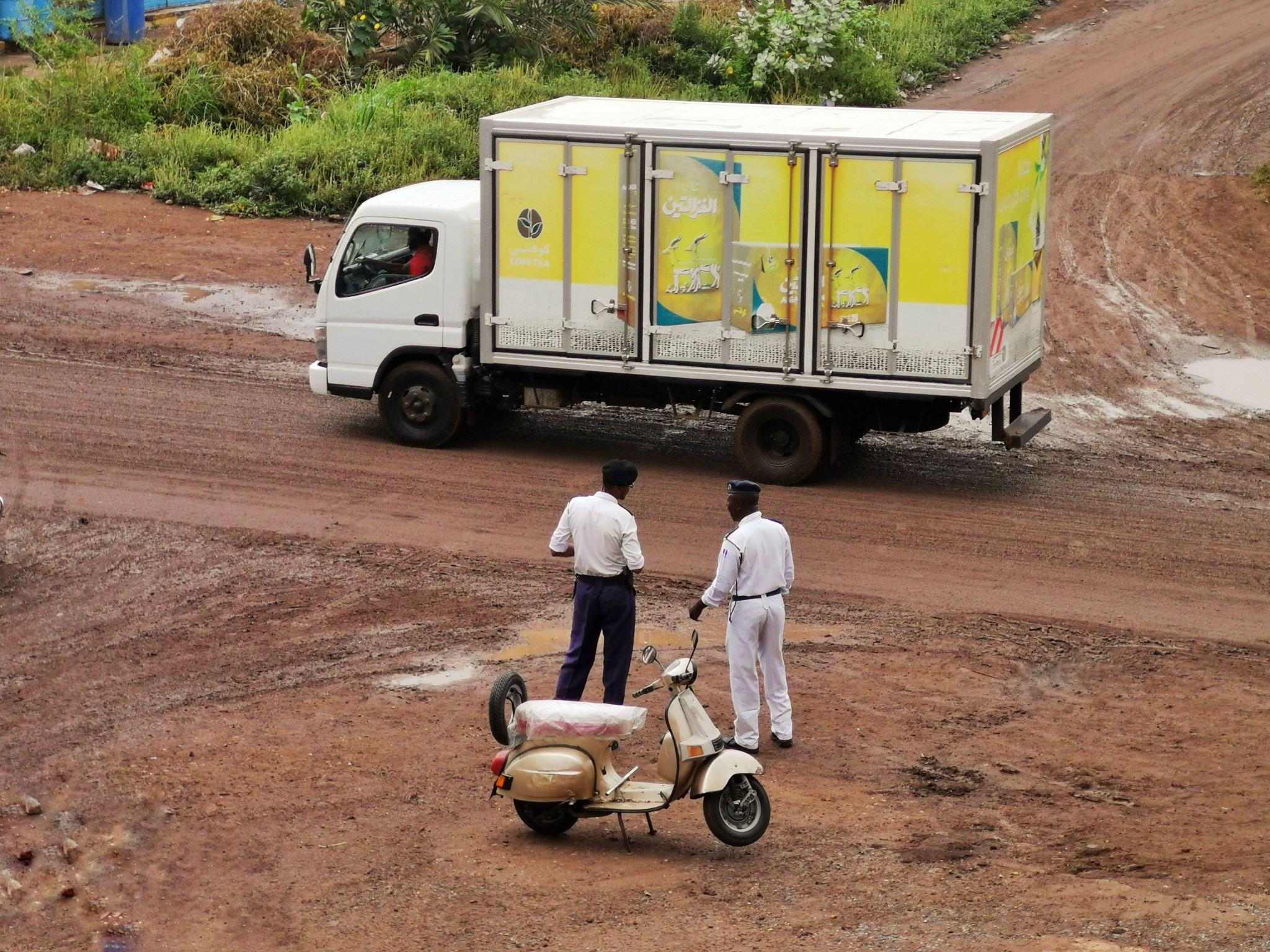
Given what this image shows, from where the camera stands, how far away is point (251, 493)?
1474cm

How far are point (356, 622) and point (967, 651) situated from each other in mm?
4340

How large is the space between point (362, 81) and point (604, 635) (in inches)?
830

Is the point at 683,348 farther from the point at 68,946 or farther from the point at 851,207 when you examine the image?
the point at 68,946

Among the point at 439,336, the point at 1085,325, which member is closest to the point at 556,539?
the point at 439,336

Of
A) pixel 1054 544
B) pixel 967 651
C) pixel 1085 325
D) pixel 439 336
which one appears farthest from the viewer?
pixel 1085 325

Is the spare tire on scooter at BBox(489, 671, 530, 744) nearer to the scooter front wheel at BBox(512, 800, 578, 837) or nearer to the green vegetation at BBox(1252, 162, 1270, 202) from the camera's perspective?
the scooter front wheel at BBox(512, 800, 578, 837)

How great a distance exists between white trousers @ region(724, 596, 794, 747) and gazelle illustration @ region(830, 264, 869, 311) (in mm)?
5333

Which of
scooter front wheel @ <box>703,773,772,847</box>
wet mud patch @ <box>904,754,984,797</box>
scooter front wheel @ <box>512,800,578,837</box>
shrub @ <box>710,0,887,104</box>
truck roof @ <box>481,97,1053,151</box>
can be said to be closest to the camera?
scooter front wheel @ <box>703,773,772,847</box>

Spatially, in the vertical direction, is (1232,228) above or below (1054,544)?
above

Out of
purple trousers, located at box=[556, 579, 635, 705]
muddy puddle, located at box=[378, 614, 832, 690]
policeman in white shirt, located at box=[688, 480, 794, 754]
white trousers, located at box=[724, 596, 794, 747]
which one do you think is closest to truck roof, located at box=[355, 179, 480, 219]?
muddy puddle, located at box=[378, 614, 832, 690]

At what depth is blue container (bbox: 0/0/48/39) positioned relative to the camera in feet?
103

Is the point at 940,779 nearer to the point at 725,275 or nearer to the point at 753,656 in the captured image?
the point at 753,656

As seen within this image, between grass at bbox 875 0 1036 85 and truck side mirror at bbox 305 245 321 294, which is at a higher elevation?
grass at bbox 875 0 1036 85

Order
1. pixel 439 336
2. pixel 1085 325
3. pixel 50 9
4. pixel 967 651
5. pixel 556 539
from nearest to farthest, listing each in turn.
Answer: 1. pixel 556 539
2. pixel 967 651
3. pixel 439 336
4. pixel 1085 325
5. pixel 50 9
